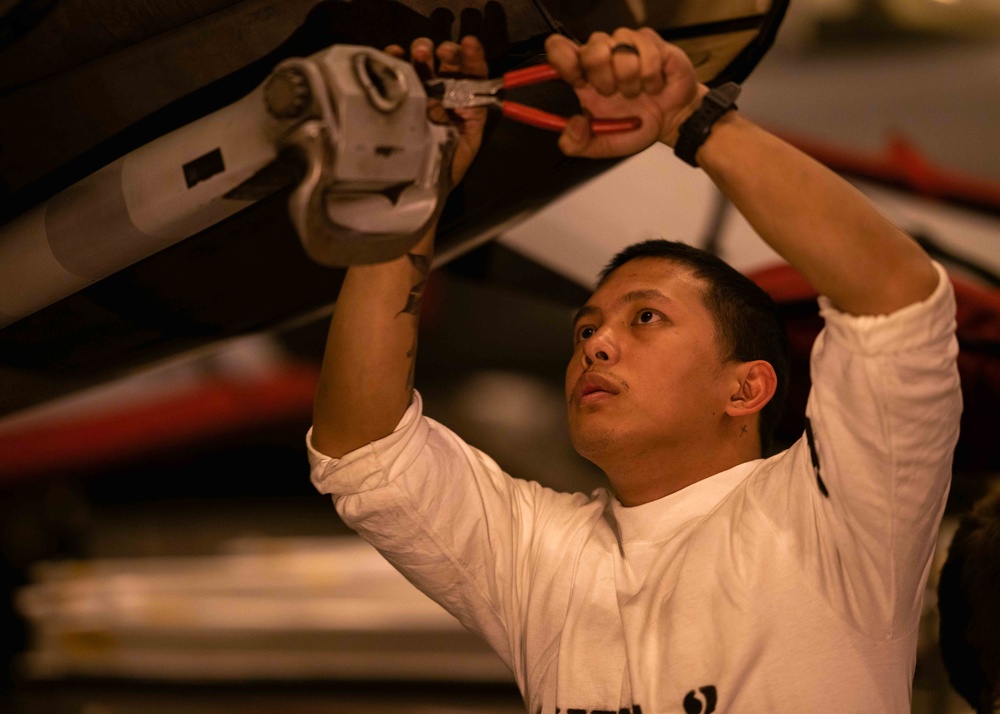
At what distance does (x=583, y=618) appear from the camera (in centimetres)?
82

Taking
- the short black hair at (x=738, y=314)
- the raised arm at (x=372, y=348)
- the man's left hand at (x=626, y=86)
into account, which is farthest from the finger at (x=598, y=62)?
the short black hair at (x=738, y=314)

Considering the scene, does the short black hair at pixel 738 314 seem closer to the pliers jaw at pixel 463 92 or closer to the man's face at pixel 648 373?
the man's face at pixel 648 373

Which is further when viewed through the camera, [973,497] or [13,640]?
[13,640]

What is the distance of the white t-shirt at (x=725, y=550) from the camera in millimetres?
639

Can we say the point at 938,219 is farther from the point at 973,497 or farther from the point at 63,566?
the point at 63,566

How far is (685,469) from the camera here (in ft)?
2.79

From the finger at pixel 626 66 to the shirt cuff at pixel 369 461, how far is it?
0.36 metres

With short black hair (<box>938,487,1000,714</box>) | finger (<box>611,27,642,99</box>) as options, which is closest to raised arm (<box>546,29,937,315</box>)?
finger (<box>611,27,642,99</box>)

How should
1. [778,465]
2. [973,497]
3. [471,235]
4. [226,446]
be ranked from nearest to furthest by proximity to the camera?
→ [778,465], [471,235], [973,497], [226,446]

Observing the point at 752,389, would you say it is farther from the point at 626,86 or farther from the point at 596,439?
the point at 626,86

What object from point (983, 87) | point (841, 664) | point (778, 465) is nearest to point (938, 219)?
point (983, 87)

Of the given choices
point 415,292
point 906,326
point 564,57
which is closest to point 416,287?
point 415,292

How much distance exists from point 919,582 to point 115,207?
665 mm

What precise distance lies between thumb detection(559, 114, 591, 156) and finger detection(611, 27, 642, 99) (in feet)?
0.12
